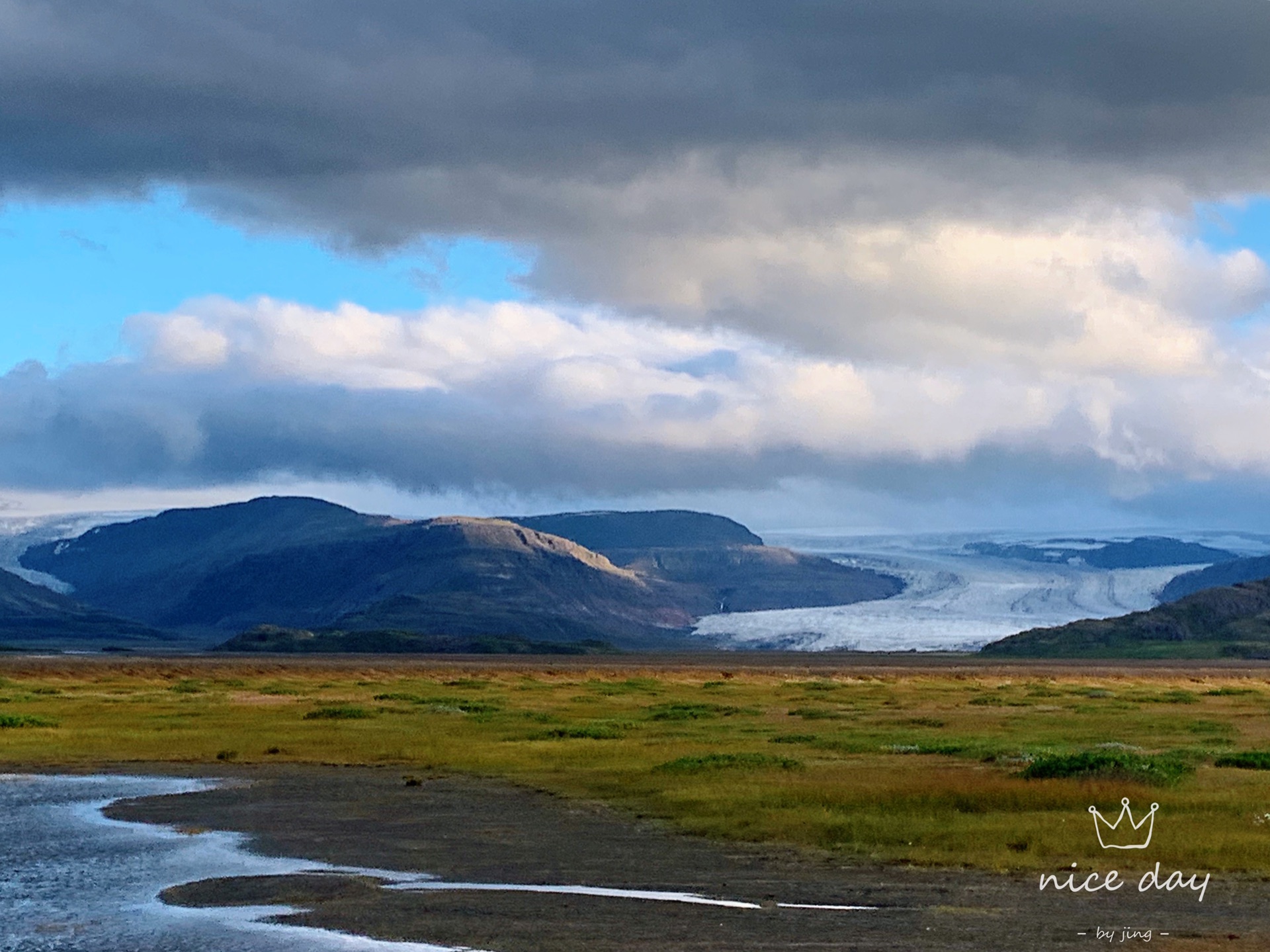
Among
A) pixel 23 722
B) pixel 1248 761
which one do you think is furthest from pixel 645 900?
pixel 23 722

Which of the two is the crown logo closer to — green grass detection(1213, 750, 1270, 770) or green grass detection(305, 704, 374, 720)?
green grass detection(1213, 750, 1270, 770)

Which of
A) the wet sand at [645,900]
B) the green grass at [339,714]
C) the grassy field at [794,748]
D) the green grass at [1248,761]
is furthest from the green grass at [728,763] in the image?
the green grass at [339,714]

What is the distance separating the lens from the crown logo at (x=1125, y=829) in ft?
80.5

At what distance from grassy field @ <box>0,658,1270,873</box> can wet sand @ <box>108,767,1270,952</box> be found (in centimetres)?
177

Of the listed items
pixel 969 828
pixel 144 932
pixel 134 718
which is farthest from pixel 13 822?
pixel 134 718

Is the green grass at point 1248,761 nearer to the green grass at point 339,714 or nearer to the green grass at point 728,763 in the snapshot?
the green grass at point 728,763

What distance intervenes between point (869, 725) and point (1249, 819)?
29.6m

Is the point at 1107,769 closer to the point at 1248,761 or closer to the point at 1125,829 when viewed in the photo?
the point at 1125,829

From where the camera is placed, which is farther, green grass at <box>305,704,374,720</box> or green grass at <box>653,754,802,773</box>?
green grass at <box>305,704,374,720</box>

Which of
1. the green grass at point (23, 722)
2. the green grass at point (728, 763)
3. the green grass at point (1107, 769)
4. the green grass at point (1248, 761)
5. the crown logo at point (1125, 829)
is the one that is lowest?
the green grass at point (23, 722)

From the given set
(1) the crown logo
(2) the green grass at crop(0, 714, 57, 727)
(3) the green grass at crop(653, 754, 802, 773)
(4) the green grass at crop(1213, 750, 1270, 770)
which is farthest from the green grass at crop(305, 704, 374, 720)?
(1) the crown logo

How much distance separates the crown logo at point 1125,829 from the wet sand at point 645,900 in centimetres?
128

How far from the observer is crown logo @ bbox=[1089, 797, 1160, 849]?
24.5m

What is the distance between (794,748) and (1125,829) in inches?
774
